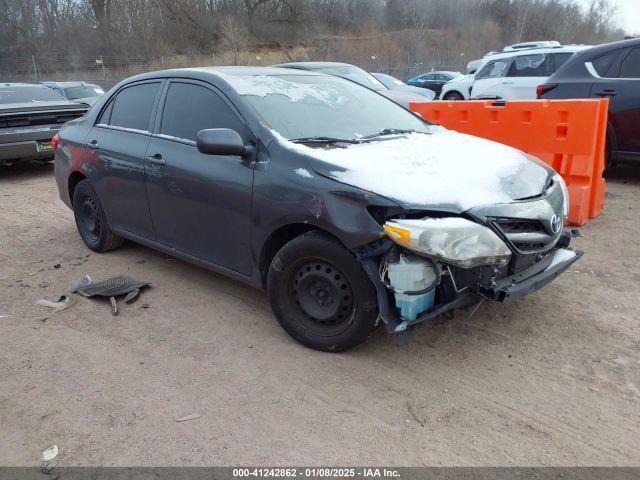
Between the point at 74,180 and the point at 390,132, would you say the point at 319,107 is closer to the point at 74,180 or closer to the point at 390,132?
the point at 390,132

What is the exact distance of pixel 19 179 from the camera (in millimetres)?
9344

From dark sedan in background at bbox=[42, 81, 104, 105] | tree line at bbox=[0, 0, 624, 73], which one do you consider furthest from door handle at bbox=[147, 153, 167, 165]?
tree line at bbox=[0, 0, 624, 73]

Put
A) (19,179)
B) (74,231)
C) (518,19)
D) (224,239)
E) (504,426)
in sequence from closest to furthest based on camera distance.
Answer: (504,426), (224,239), (74,231), (19,179), (518,19)

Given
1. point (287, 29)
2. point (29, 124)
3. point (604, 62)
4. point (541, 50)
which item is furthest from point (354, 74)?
point (287, 29)

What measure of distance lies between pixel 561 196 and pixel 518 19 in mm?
67662

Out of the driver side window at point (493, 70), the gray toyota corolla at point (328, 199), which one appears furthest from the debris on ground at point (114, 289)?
the driver side window at point (493, 70)

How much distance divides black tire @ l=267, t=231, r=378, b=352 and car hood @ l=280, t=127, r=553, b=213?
42 centimetres

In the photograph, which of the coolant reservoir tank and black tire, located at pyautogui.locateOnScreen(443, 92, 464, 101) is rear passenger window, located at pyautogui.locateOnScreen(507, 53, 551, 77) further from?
the coolant reservoir tank

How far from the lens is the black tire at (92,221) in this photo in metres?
5.04

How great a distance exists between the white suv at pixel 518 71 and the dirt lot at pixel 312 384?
8.78m

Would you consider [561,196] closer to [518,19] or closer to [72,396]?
[72,396]

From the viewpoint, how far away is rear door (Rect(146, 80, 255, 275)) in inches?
139

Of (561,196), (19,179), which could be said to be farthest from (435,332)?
(19,179)

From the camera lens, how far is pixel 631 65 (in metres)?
6.63
